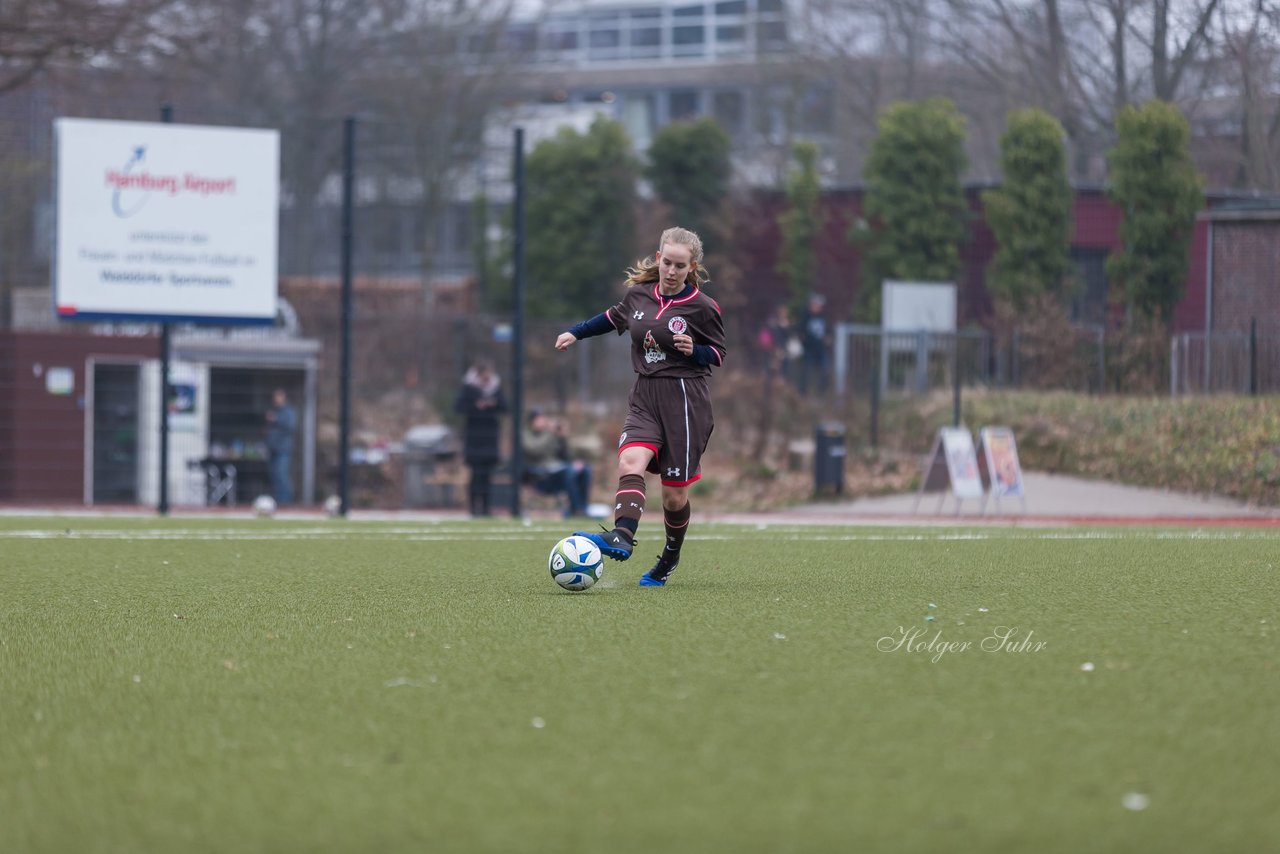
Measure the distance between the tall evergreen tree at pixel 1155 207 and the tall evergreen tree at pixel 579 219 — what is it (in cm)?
1037

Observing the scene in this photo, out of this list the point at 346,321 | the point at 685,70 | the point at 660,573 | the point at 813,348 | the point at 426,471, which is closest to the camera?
the point at 660,573

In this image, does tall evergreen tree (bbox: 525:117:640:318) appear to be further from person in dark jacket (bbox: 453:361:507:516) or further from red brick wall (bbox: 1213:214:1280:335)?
person in dark jacket (bbox: 453:361:507:516)

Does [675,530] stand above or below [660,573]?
above

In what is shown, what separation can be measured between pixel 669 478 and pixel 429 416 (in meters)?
18.4

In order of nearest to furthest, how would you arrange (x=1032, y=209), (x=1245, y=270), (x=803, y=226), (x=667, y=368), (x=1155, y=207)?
(x=667, y=368) → (x=1245, y=270) → (x=1155, y=207) → (x=1032, y=209) → (x=803, y=226)

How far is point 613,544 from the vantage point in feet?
27.3

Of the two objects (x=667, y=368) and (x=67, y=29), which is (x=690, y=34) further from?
(x=667, y=368)

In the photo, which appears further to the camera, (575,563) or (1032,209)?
(1032,209)

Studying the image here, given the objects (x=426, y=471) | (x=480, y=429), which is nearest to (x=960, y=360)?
(x=426, y=471)

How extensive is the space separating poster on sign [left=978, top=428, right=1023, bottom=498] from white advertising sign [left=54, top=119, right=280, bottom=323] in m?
8.34

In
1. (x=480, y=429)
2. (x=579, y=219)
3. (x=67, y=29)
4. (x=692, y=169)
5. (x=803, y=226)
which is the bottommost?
(x=480, y=429)

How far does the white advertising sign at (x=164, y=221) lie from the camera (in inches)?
738

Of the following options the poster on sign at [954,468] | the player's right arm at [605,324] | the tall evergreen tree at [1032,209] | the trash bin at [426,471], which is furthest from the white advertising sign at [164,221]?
the tall evergreen tree at [1032,209]

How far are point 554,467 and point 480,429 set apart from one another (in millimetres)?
1005
